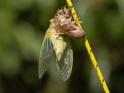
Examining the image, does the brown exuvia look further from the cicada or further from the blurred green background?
the blurred green background

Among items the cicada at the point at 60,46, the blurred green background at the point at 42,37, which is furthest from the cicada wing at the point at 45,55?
the blurred green background at the point at 42,37

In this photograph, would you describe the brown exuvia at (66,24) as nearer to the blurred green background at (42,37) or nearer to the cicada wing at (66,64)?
the cicada wing at (66,64)

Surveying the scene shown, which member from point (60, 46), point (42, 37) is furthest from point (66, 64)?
point (42, 37)

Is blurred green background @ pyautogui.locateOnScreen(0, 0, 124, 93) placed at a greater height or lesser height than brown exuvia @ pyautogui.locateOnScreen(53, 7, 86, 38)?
lesser

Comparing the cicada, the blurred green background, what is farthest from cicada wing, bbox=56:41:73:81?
the blurred green background

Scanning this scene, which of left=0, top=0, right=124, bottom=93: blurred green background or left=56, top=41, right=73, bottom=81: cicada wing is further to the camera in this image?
left=0, top=0, right=124, bottom=93: blurred green background

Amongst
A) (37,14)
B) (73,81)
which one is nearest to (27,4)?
(37,14)
